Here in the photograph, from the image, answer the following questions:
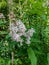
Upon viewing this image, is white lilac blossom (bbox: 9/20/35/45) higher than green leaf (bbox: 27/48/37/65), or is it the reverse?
white lilac blossom (bbox: 9/20/35/45)

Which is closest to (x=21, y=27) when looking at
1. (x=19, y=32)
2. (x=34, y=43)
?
(x=19, y=32)

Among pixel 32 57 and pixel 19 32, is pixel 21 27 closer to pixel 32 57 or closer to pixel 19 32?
pixel 19 32

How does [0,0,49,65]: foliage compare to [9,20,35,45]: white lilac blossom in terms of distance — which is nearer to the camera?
[9,20,35,45]: white lilac blossom

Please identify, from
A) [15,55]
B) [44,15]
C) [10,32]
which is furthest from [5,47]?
[44,15]

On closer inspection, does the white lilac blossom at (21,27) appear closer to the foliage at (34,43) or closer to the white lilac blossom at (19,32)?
the white lilac blossom at (19,32)

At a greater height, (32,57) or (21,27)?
(21,27)

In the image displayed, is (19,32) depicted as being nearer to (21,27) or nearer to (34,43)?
(21,27)

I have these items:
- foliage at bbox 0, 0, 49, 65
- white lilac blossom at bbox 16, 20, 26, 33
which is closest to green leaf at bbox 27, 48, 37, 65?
foliage at bbox 0, 0, 49, 65

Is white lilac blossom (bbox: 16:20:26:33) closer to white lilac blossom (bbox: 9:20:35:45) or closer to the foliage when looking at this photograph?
white lilac blossom (bbox: 9:20:35:45)

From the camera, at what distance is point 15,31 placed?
7.38 ft

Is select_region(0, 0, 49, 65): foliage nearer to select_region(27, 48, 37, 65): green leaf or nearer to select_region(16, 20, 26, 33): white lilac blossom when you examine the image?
select_region(27, 48, 37, 65): green leaf

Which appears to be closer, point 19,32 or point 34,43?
point 19,32

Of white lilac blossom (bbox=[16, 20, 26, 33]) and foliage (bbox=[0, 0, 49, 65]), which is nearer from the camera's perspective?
white lilac blossom (bbox=[16, 20, 26, 33])

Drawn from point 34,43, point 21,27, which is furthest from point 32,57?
point 21,27
